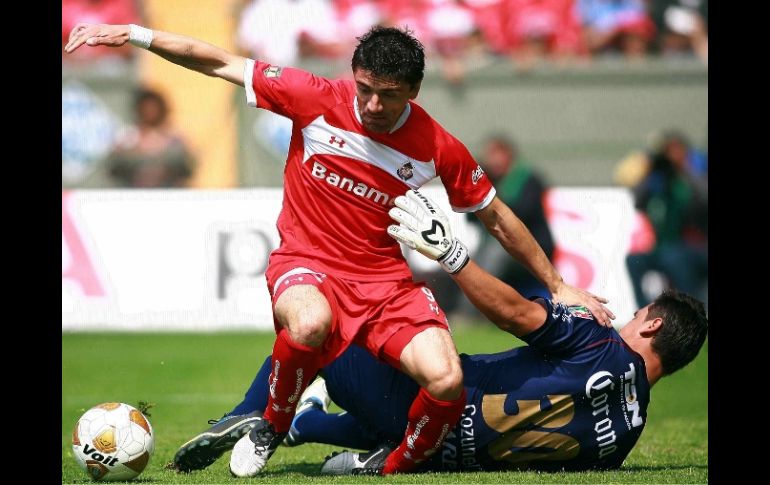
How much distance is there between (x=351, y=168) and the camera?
21.4ft

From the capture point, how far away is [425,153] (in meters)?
6.53

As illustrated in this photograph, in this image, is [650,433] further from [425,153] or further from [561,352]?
[425,153]

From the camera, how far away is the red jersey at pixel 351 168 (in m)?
6.53

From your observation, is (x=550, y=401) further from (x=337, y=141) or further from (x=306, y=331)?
(x=337, y=141)

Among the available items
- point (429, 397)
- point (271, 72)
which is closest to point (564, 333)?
point (429, 397)

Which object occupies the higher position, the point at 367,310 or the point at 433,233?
the point at 433,233

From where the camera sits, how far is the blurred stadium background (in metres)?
15.5

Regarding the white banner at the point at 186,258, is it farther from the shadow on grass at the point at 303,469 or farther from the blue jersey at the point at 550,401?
the blue jersey at the point at 550,401

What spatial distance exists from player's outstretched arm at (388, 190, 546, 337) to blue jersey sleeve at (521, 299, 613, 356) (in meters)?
0.06

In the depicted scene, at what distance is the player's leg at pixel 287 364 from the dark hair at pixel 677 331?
177cm

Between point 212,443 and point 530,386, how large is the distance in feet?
5.61

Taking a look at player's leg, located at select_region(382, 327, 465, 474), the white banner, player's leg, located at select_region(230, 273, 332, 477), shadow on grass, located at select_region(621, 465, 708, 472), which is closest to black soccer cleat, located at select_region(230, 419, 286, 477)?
player's leg, located at select_region(230, 273, 332, 477)

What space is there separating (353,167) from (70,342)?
820 cm

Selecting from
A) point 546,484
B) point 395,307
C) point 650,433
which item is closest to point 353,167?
point 395,307
